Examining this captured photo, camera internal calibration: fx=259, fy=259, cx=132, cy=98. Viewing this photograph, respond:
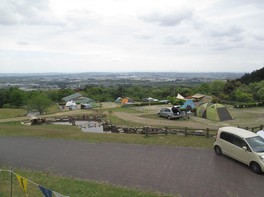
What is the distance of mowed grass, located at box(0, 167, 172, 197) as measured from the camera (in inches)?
325

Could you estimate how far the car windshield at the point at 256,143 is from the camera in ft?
33.8

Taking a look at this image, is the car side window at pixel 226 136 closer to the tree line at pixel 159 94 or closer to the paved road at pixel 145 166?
the paved road at pixel 145 166

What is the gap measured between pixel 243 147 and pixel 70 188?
274 inches

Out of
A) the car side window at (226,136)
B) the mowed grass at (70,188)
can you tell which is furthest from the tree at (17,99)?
the car side window at (226,136)

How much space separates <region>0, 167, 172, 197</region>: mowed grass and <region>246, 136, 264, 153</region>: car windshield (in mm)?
4637

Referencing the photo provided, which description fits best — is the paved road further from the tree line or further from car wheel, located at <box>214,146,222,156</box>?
the tree line

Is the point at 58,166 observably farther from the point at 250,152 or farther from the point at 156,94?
the point at 156,94

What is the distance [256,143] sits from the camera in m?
10.7

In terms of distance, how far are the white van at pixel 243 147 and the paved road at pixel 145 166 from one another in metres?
0.33

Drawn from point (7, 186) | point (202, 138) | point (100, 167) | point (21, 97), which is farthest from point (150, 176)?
point (21, 97)

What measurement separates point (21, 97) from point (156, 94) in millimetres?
39679

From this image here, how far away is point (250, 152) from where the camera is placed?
10.2 meters

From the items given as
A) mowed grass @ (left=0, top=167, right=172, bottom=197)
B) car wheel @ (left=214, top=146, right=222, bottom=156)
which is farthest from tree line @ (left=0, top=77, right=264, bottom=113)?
car wheel @ (left=214, top=146, right=222, bottom=156)

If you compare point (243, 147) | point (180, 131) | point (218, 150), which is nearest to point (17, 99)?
point (180, 131)
